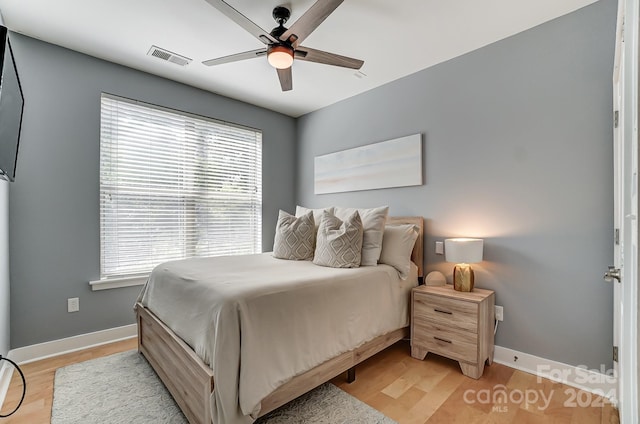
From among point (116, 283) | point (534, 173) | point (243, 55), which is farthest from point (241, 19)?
point (116, 283)

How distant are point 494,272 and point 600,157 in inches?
43.0

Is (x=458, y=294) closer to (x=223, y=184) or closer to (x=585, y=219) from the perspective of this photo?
(x=585, y=219)

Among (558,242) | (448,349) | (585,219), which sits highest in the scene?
(585,219)

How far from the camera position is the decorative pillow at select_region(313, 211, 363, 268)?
2.43 meters

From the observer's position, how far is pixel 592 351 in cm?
204

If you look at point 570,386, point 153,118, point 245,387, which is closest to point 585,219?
point 570,386

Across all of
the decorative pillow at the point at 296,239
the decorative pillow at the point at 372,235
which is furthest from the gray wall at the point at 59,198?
the decorative pillow at the point at 372,235

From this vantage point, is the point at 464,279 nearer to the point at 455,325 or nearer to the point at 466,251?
the point at 466,251

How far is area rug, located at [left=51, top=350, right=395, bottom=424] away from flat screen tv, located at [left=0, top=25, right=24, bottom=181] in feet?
4.73

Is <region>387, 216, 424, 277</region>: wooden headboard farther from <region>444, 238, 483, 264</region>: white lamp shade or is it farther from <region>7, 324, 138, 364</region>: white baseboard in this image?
<region>7, 324, 138, 364</region>: white baseboard

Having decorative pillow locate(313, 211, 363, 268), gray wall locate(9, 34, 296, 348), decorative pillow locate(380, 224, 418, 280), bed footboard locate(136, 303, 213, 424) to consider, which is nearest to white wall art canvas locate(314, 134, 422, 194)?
decorative pillow locate(380, 224, 418, 280)

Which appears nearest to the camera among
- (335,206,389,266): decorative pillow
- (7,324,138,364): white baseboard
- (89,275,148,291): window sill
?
(7,324,138,364): white baseboard

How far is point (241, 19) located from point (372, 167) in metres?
2.07

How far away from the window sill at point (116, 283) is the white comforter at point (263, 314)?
25.3 inches
